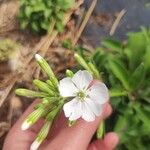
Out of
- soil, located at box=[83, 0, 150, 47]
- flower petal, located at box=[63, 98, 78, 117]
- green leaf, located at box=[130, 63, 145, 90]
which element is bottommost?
soil, located at box=[83, 0, 150, 47]

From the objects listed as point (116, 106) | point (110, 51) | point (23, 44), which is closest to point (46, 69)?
point (116, 106)

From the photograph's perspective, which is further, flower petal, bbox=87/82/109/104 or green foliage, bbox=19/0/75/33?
green foliage, bbox=19/0/75/33

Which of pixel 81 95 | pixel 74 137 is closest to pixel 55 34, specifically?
pixel 74 137

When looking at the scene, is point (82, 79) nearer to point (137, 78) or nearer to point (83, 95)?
point (83, 95)

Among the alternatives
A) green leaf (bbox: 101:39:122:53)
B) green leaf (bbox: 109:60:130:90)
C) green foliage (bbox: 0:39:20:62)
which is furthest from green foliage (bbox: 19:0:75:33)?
green leaf (bbox: 109:60:130:90)

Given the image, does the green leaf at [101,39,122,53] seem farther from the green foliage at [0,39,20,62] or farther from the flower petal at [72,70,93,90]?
the flower petal at [72,70,93,90]

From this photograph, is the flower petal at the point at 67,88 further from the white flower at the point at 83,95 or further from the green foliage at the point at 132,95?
the green foliage at the point at 132,95

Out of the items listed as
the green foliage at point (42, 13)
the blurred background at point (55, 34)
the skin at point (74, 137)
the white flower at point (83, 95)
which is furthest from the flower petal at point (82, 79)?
the green foliage at point (42, 13)
